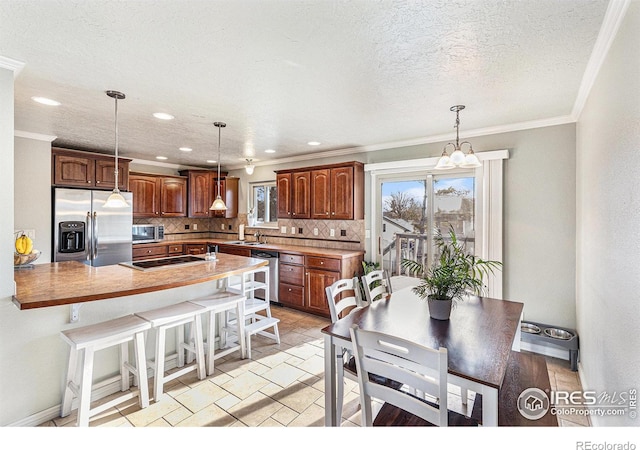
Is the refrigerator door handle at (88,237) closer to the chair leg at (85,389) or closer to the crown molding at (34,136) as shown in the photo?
the crown molding at (34,136)

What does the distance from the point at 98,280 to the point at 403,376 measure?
2.29 meters

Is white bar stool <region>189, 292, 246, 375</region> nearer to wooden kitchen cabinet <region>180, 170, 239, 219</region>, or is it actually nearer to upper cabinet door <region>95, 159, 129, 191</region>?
upper cabinet door <region>95, 159, 129, 191</region>

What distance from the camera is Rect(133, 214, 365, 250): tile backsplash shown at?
4605 mm

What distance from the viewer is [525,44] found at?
1.74 meters

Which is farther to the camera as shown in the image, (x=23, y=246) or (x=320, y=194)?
(x=320, y=194)

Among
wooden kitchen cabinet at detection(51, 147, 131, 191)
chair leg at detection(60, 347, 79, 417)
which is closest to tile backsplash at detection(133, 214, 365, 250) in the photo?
wooden kitchen cabinet at detection(51, 147, 131, 191)

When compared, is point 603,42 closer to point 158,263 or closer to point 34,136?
point 158,263

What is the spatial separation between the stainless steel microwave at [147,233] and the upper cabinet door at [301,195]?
247 cm

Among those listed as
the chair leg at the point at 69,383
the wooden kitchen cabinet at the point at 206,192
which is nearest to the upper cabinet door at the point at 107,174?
the wooden kitchen cabinet at the point at 206,192

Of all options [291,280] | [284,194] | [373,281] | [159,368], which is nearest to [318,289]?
[291,280]

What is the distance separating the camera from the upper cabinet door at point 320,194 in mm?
4492

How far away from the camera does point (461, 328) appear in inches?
72.8
